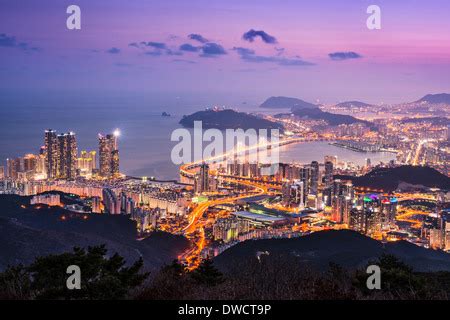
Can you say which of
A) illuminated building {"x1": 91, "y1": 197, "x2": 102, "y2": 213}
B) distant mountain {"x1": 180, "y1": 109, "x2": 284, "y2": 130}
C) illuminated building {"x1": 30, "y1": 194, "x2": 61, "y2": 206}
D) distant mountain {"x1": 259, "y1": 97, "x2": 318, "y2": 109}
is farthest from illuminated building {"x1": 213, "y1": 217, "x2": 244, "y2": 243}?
distant mountain {"x1": 259, "y1": 97, "x2": 318, "y2": 109}

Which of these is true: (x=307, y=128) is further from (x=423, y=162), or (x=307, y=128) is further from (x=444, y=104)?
(x=423, y=162)

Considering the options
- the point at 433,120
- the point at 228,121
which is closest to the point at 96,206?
the point at 228,121

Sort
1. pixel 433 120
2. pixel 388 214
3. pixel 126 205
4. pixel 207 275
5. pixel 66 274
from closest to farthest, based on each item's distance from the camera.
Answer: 1. pixel 66 274
2. pixel 207 275
3. pixel 388 214
4. pixel 126 205
5. pixel 433 120

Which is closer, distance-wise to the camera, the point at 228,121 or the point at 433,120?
the point at 228,121

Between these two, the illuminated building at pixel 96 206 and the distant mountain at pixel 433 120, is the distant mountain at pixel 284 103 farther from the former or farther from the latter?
the illuminated building at pixel 96 206

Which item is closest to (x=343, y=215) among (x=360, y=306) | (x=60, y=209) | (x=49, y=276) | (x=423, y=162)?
(x=60, y=209)

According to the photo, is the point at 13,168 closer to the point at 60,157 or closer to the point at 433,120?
the point at 60,157

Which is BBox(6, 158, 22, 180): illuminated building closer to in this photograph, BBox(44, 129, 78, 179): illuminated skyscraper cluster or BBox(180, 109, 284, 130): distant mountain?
BBox(44, 129, 78, 179): illuminated skyscraper cluster
